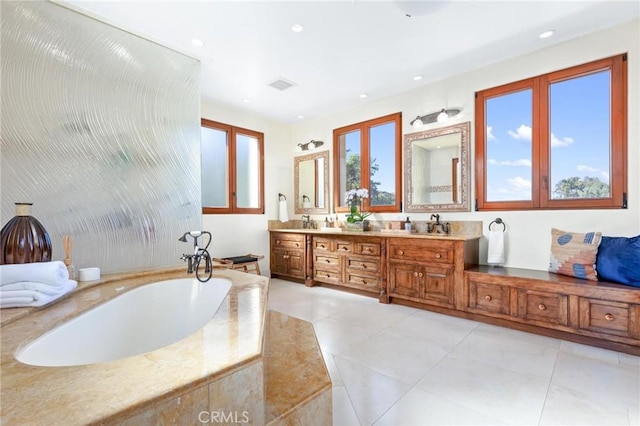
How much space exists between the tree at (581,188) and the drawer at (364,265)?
81.8 inches

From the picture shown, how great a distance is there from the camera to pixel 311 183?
5184 millimetres

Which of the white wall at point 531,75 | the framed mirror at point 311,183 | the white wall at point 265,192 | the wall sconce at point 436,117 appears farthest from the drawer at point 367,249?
the white wall at point 265,192

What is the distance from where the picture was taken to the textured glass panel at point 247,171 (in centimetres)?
471

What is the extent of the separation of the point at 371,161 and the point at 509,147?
6.01ft

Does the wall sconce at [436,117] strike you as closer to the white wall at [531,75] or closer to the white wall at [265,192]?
the white wall at [531,75]

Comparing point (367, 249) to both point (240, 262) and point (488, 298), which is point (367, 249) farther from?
point (240, 262)

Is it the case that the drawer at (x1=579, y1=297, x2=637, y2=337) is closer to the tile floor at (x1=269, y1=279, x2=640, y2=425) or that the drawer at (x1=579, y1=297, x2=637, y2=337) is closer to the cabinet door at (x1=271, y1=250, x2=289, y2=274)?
the tile floor at (x1=269, y1=279, x2=640, y2=425)

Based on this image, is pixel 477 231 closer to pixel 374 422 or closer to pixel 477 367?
pixel 477 367

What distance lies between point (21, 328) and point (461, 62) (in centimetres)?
418

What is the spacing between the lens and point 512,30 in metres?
2.64

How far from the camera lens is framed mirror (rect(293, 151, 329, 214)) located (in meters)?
4.96

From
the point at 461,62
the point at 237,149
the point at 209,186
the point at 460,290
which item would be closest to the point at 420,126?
the point at 461,62

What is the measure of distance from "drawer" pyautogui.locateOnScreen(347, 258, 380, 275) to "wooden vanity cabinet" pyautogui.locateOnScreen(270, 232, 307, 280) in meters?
0.86

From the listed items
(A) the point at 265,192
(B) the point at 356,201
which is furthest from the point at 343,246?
(A) the point at 265,192
